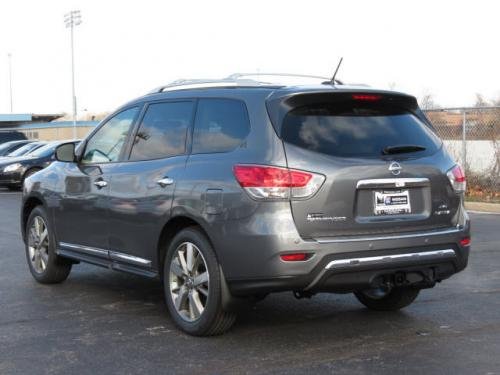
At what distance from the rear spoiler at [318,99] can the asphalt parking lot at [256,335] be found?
1.53m

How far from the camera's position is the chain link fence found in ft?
53.3

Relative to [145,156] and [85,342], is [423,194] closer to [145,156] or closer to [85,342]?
[145,156]

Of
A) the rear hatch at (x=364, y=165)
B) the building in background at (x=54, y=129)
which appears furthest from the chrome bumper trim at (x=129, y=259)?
the building in background at (x=54, y=129)

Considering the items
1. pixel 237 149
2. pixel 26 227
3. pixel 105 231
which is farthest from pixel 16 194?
pixel 237 149

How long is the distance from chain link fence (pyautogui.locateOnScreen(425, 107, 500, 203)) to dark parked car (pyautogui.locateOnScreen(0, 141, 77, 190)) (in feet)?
35.2

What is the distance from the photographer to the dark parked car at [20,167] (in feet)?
68.8

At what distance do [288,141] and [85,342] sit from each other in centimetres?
204

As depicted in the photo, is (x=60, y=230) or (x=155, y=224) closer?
(x=155, y=224)

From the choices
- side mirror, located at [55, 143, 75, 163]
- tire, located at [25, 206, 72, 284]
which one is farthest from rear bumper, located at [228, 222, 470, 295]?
tire, located at [25, 206, 72, 284]

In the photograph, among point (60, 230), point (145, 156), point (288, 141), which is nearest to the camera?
point (288, 141)

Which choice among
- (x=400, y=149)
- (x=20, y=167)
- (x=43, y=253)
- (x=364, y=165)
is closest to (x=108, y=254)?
(x=43, y=253)

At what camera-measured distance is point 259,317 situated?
5.98 metres

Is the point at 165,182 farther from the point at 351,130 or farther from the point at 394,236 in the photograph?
the point at 394,236

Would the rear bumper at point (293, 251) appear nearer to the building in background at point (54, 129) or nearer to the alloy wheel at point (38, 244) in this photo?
the alloy wheel at point (38, 244)
